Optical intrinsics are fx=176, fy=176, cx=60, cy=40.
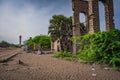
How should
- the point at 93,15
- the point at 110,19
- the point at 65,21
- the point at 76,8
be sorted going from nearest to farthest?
the point at 93,15
the point at 110,19
the point at 76,8
the point at 65,21

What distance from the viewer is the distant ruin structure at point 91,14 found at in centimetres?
1638

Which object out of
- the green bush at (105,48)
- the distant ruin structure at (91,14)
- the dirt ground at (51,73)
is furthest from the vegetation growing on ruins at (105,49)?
the distant ruin structure at (91,14)

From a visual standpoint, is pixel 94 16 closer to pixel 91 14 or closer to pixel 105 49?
pixel 91 14

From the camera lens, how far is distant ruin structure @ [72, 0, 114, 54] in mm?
16375

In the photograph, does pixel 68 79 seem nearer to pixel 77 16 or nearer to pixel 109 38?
pixel 109 38

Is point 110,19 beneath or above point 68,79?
above

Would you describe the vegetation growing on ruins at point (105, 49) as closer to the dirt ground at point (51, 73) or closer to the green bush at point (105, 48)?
the green bush at point (105, 48)

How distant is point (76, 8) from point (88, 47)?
8243mm

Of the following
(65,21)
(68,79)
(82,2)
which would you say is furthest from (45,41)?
(68,79)

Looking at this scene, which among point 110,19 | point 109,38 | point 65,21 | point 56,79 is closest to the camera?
point 56,79

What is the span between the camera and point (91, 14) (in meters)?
16.5

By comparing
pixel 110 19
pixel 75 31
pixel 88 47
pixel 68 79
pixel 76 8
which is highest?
pixel 76 8

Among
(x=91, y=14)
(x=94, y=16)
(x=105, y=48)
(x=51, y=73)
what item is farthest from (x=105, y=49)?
(x=91, y=14)

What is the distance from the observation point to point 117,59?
9.88 metres
